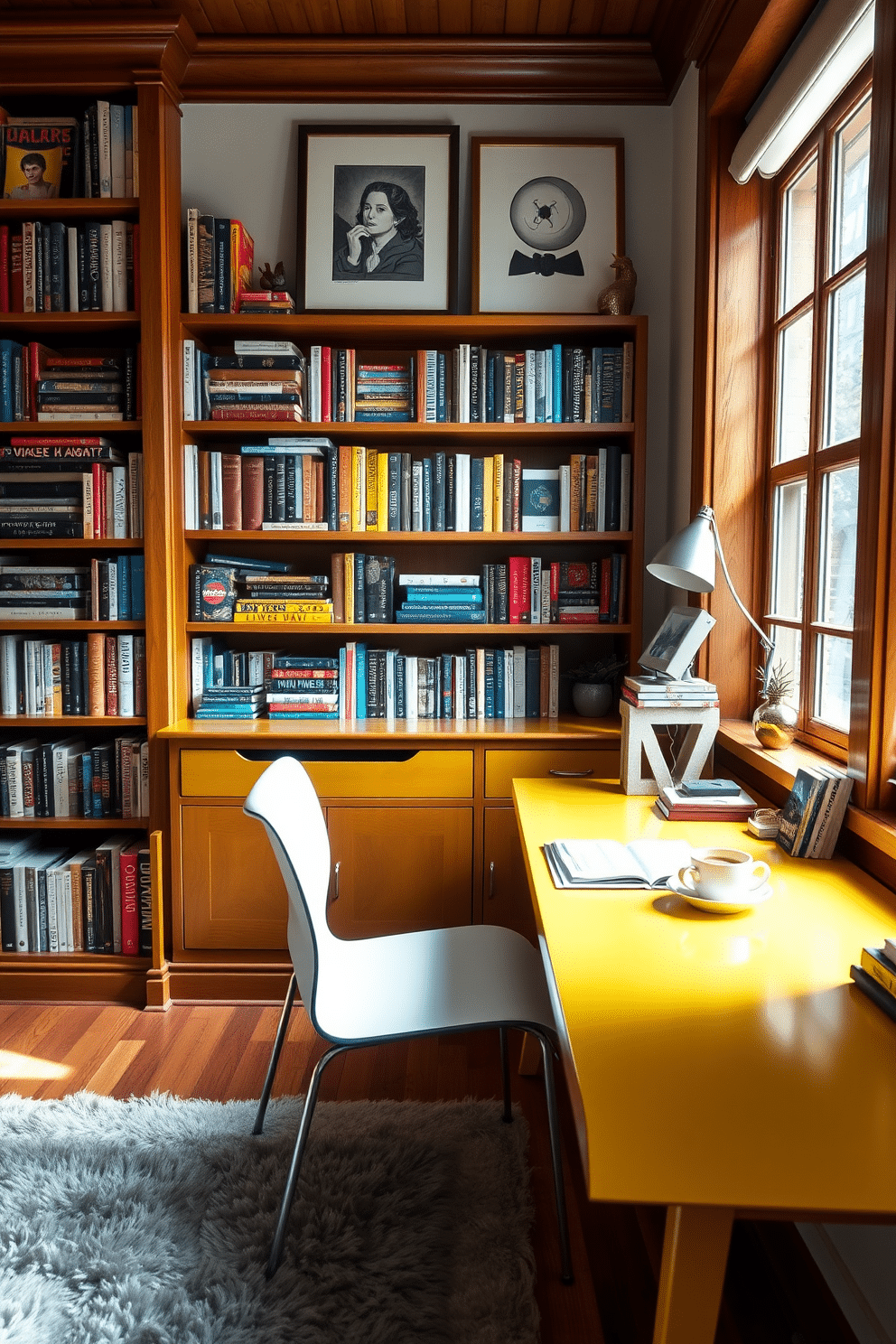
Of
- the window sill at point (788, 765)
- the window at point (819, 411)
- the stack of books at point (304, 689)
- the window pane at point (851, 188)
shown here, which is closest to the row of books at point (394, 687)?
the stack of books at point (304, 689)

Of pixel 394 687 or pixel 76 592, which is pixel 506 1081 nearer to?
pixel 394 687

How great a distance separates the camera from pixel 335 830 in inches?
99.0

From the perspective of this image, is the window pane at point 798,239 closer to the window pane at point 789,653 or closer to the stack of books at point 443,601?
the window pane at point 789,653

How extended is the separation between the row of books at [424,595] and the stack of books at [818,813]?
1.12m

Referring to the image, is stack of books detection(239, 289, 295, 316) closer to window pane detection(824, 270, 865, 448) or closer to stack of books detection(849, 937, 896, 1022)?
window pane detection(824, 270, 865, 448)

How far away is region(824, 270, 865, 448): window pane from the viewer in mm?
1859

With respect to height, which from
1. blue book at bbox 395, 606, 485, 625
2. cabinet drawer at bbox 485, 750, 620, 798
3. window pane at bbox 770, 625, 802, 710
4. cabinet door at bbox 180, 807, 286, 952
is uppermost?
blue book at bbox 395, 606, 485, 625

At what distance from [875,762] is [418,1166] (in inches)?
45.2

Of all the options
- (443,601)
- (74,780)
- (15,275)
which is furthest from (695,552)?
(15,275)

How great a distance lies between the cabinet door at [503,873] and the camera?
2504mm

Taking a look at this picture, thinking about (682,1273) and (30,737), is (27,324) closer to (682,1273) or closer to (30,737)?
(30,737)

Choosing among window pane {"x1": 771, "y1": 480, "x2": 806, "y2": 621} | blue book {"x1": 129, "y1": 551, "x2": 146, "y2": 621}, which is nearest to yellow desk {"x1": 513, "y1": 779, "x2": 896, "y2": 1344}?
window pane {"x1": 771, "y1": 480, "x2": 806, "y2": 621}

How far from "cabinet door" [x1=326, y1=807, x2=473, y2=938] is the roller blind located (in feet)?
5.81

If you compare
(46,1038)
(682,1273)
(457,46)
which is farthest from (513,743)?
(457,46)
